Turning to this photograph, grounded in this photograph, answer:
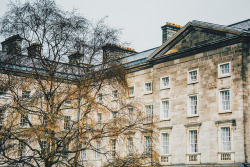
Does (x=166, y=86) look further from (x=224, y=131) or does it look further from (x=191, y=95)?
(x=224, y=131)

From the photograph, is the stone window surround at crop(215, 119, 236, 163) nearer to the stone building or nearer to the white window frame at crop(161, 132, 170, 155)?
the stone building

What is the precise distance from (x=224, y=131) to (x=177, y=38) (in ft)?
31.8

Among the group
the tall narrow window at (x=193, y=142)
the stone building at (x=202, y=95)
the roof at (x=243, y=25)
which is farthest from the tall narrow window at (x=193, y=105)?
the roof at (x=243, y=25)

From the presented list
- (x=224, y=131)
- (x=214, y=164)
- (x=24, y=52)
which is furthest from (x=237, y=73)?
(x=24, y=52)

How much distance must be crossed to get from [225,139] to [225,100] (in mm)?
3039

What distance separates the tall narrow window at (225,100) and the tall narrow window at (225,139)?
157cm

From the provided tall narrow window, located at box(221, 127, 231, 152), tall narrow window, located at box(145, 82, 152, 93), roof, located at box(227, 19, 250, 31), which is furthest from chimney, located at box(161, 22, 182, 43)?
tall narrow window, located at box(221, 127, 231, 152)

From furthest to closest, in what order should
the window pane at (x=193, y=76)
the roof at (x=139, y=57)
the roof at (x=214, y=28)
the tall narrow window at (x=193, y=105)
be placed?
the roof at (x=139, y=57) < the window pane at (x=193, y=76) < the tall narrow window at (x=193, y=105) < the roof at (x=214, y=28)

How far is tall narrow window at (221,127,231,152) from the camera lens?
112 feet

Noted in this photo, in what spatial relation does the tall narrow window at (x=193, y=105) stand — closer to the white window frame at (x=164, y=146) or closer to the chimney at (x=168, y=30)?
the white window frame at (x=164, y=146)

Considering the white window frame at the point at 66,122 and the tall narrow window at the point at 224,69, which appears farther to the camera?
the tall narrow window at the point at 224,69

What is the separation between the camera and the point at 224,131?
34750 mm

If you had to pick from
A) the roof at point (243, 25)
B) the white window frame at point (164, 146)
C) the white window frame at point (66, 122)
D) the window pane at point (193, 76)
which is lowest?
the white window frame at point (164, 146)

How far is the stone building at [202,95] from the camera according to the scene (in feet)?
Answer: 111
